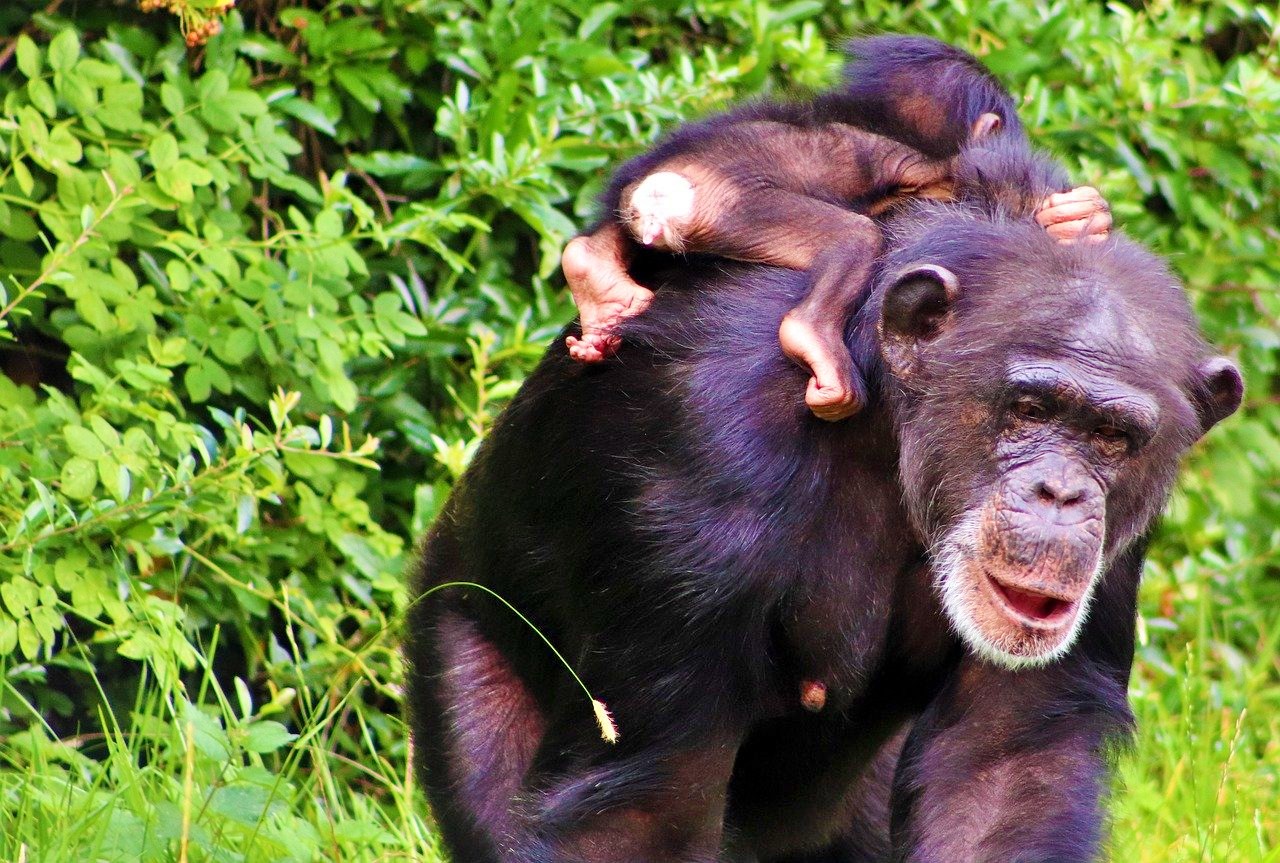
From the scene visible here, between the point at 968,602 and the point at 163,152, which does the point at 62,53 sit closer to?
the point at 163,152

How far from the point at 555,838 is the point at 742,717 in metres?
0.41


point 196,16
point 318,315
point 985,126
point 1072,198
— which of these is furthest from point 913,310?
point 196,16

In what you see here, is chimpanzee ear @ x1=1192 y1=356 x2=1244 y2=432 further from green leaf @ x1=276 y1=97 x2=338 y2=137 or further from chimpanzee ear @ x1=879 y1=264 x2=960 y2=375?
green leaf @ x1=276 y1=97 x2=338 y2=137

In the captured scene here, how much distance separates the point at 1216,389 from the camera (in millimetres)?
3354

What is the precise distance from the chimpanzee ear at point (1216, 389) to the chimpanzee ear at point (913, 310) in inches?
19.9

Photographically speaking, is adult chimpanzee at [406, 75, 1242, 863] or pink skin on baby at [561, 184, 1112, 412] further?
pink skin on baby at [561, 184, 1112, 412]

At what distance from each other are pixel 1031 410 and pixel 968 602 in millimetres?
362

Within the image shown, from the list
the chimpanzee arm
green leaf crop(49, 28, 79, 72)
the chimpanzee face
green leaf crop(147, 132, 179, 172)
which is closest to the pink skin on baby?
the chimpanzee face

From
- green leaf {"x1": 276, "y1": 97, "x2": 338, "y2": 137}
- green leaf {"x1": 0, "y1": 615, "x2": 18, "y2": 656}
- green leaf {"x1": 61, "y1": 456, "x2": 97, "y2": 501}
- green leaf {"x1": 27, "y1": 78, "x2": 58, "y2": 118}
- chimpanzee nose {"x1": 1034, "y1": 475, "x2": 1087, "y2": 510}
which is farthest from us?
green leaf {"x1": 276, "y1": 97, "x2": 338, "y2": 137}

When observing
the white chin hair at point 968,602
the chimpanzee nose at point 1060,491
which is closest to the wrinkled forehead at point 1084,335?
the chimpanzee nose at point 1060,491

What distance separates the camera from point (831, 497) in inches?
128

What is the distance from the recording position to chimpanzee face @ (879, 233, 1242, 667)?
3074mm

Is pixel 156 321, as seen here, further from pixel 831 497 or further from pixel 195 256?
pixel 831 497

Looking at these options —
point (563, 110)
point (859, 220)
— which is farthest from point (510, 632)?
point (563, 110)
